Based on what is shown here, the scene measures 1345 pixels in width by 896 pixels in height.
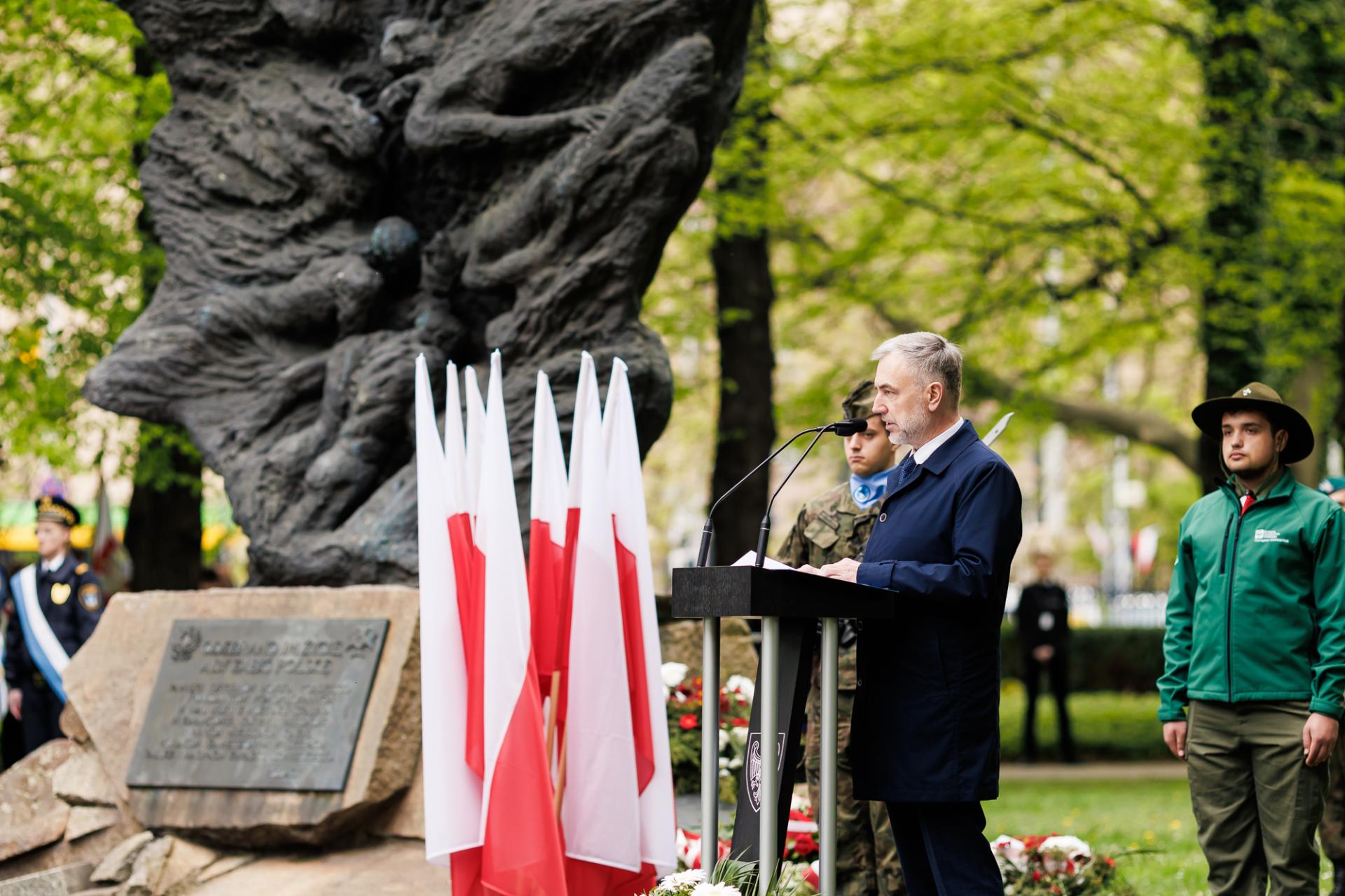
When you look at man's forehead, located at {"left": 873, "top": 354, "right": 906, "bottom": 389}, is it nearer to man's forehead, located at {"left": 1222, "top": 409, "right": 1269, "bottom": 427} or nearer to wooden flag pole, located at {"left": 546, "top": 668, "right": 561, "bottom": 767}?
man's forehead, located at {"left": 1222, "top": 409, "right": 1269, "bottom": 427}

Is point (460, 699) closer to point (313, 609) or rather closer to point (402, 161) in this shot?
point (313, 609)

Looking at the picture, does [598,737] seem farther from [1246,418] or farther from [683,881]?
[1246,418]

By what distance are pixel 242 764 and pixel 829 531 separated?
2710mm

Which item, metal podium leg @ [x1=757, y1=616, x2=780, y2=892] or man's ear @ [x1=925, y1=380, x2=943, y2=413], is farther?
man's ear @ [x1=925, y1=380, x2=943, y2=413]

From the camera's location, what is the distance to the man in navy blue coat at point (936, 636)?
4.10 m

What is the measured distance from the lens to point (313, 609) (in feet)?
22.0

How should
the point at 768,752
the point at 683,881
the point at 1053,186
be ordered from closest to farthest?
the point at 768,752
the point at 683,881
the point at 1053,186

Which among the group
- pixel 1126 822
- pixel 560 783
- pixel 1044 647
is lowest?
pixel 1126 822

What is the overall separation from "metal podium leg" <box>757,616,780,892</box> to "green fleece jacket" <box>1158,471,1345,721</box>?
1944 millimetres

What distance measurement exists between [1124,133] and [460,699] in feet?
41.2

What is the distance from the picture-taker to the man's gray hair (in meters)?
4.27

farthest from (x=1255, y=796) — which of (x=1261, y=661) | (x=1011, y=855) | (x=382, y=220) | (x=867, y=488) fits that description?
(x=382, y=220)

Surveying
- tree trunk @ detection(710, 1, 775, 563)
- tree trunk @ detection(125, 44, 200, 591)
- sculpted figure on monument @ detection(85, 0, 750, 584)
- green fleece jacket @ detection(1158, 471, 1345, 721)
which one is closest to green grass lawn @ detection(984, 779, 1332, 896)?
green fleece jacket @ detection(1158, 471, 1345, 721)

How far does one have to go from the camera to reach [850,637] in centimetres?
555
